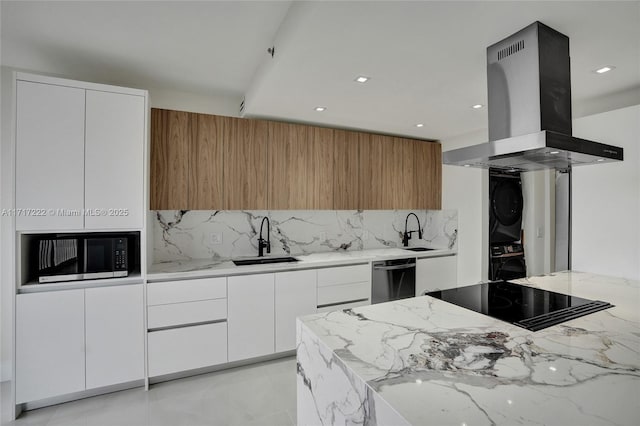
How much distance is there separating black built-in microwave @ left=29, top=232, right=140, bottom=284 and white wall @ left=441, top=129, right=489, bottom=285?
11.4ft

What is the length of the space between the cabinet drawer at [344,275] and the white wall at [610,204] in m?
1.75

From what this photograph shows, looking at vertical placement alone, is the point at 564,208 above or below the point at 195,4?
below

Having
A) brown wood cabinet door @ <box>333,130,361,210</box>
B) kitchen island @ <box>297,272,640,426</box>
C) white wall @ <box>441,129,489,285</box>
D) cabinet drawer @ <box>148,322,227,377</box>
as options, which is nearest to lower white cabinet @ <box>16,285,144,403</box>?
cabinet drawer @ <box>148,322,227,377</box>

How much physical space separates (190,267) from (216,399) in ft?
3.41

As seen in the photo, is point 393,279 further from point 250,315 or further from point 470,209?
point 250,315

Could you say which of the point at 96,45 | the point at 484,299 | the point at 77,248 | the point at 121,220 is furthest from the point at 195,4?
the point at 484,299

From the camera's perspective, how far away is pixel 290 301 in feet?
9.29

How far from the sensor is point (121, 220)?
7.50ft

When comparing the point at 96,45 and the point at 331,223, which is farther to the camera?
the point at 331,223

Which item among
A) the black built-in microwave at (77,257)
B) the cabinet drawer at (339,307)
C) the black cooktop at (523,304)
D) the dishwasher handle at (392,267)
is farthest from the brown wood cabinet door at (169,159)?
the black cooktop at (523,304)

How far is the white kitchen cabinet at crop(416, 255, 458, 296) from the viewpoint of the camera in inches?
141

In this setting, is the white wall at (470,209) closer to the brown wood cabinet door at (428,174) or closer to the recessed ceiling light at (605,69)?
the brown wood cabinet door at (428,174)

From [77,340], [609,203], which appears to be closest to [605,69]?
[609,203]

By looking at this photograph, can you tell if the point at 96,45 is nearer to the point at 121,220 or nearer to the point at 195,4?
the point at 195,4
